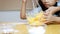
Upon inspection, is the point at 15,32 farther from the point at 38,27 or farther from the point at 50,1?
the point at 50,1

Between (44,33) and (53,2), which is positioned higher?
(53,2)

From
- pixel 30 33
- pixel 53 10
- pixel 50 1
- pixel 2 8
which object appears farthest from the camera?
pixel 2 8

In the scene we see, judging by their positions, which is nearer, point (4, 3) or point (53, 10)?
point (53, 10)

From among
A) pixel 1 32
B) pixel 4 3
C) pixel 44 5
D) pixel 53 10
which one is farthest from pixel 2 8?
pixel 1 32

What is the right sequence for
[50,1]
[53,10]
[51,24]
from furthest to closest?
[50,1] → [53,10] → [51,24]

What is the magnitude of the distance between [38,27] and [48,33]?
76mm

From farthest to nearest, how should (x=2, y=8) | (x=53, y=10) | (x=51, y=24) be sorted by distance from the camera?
(x=2, y=8)
(x=53, y=10)
(x=51, y=24)

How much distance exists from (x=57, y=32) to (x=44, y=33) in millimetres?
102

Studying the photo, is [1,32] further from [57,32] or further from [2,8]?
[2,8]

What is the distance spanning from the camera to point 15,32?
0.80 metres

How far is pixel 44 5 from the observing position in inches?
68.6

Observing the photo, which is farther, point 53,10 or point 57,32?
point 53,10

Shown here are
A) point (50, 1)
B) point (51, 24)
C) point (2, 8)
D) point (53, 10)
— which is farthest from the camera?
point (2, 8)

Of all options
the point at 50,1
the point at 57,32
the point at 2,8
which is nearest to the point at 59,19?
the point at 57,32
